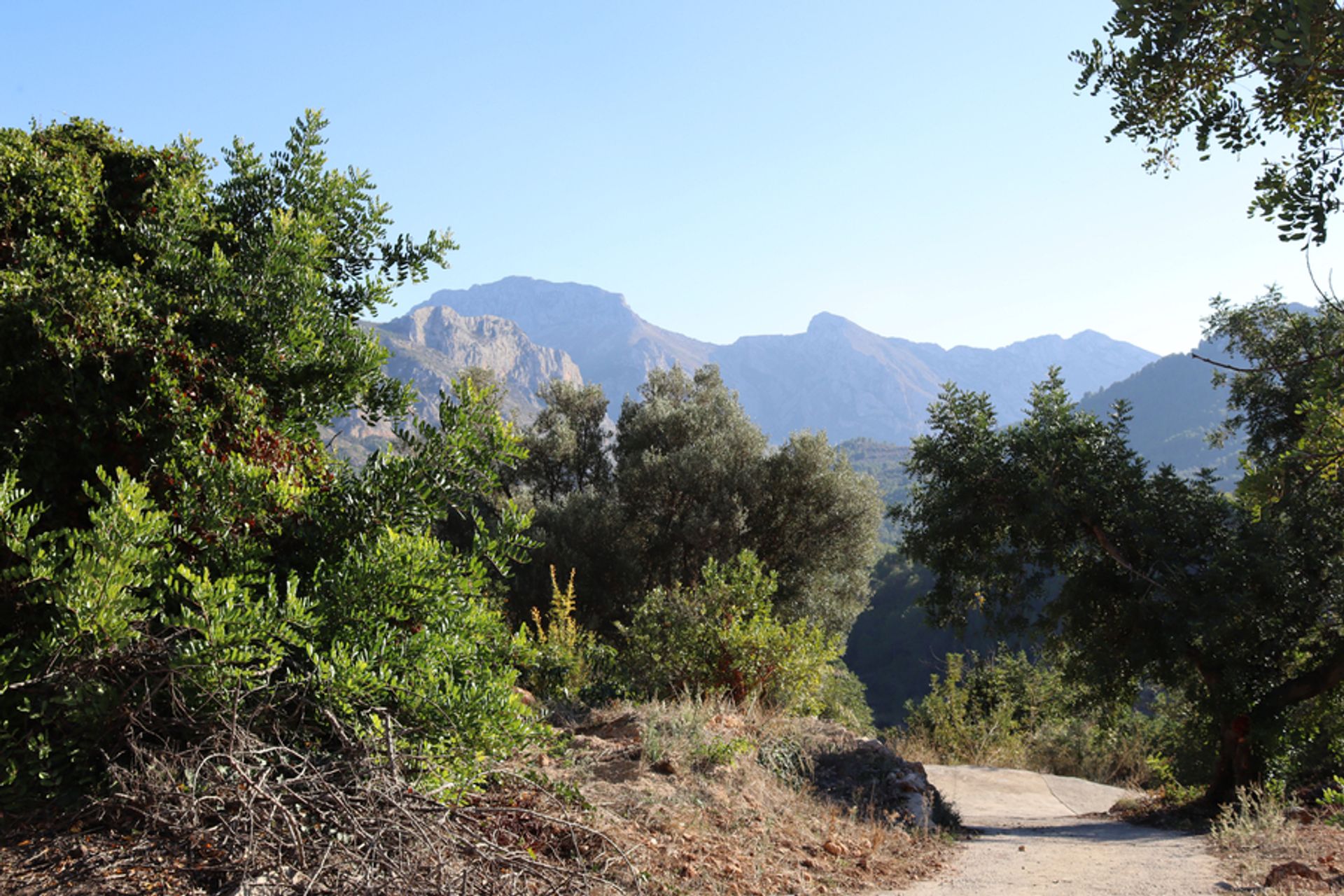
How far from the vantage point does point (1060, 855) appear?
281 inches

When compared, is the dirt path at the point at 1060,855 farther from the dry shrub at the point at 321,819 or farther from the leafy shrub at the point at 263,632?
the leafy shrub at the point at 263,632

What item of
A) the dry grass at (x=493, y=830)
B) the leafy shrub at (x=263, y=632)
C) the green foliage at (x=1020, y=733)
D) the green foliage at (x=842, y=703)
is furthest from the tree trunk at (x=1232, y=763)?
the leafy shrub at (x=263, y=632)

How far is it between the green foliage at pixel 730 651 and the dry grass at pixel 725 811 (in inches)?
35.1

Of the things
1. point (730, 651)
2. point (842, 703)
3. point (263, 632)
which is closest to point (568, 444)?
point (842, 703)

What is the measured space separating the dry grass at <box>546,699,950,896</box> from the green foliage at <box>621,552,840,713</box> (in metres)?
0.89

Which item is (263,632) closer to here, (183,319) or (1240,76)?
(183,319)

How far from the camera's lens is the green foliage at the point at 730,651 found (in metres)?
8.98

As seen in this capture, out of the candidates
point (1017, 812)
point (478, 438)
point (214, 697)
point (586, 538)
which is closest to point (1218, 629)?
point (1017, 812)

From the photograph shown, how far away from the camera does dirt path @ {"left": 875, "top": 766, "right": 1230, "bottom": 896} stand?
564cm

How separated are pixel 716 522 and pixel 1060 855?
1203 cm

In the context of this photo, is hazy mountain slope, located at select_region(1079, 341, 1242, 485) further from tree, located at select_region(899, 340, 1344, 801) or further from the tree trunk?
the tree trunk

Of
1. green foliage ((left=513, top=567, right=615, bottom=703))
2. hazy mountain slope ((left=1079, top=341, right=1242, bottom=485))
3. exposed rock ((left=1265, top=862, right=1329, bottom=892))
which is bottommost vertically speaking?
green foliage ((left=513, top=567, right=615, bottom=703))

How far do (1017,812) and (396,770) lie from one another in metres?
10.4

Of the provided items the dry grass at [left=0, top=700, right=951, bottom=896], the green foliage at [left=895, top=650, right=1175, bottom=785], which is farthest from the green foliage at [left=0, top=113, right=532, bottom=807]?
the green foliage at [left=895, top=650, right=1175, bottom=785]
